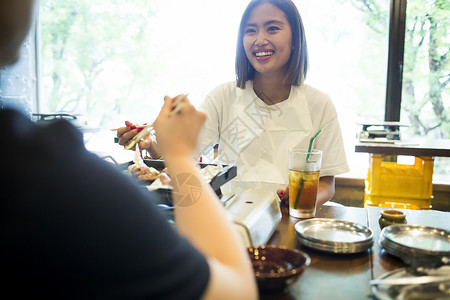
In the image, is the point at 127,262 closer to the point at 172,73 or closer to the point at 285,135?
the point at 285,135

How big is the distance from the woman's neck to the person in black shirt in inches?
64.7

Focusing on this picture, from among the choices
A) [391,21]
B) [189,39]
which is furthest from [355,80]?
[189,39]

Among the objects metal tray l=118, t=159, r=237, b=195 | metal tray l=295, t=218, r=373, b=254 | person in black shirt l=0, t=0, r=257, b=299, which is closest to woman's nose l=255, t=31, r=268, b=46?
metal tray l=118, t=159, r=237, b=195

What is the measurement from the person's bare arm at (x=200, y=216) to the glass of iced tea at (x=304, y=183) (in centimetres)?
61

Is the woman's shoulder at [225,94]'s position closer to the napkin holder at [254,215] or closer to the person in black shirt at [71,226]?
the napkin holder at [254,215]

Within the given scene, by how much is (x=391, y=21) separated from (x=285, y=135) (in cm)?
201

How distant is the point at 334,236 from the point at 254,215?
9.1 inches

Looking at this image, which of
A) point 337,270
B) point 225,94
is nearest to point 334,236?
point 337,270

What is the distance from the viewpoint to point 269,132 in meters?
2.01

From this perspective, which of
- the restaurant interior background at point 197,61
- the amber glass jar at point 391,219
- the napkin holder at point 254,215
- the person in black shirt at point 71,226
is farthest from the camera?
the restaurant interior background at point 197,61

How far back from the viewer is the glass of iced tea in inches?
51.3

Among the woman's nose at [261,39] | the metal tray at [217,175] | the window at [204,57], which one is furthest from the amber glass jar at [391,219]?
the window at [204,57]

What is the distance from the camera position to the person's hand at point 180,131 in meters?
0.74

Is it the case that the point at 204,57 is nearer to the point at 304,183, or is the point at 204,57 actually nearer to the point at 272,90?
the point at 272,90
